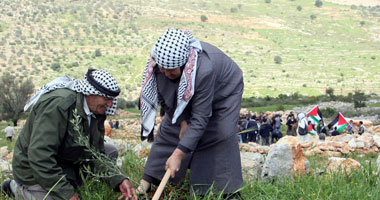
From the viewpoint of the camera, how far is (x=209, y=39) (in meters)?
61.2

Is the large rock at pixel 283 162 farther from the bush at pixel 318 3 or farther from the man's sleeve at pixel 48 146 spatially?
the bush at pixel 318 3

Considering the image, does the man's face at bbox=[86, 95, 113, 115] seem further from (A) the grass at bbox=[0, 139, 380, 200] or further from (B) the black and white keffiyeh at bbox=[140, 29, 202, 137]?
(A) the grass at bbox=[0, 139, 380, 200]

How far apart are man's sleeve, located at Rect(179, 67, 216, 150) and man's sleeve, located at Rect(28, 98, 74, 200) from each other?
0.88m

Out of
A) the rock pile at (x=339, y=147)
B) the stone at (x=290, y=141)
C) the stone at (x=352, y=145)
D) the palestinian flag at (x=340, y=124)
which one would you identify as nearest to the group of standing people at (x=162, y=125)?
the stone at (x=290, y=141)

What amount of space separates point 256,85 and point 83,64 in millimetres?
19011

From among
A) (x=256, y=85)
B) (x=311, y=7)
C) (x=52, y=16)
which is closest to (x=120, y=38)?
(x=52, y=16)

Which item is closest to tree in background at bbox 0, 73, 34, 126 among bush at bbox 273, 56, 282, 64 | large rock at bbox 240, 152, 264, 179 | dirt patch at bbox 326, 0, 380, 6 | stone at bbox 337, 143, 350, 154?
stone at bbox 337, 143, 350, 154

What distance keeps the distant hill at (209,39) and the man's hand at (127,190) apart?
38.0 metres

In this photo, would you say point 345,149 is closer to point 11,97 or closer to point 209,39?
point 11,97

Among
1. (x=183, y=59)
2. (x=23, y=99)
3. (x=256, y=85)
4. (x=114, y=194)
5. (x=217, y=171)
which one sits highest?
(x=183, y=59)

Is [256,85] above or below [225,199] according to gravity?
below

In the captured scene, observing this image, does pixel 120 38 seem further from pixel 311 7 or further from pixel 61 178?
pixel 61 178

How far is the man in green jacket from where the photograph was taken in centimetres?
311

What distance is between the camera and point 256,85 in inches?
1923
